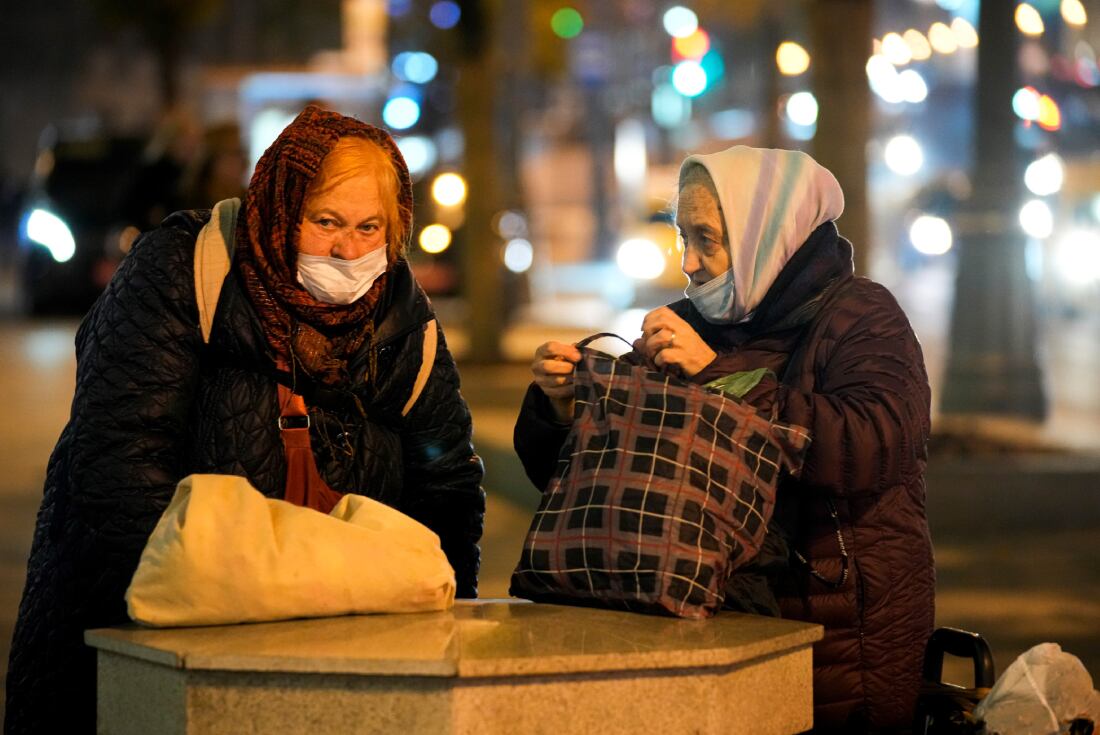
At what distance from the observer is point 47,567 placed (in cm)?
391

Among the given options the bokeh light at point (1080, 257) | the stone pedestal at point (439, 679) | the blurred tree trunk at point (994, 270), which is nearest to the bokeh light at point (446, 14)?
the blurred tree trunk at point (994, 270)

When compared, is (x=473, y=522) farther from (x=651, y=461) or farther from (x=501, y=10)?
(x=501, y=10)

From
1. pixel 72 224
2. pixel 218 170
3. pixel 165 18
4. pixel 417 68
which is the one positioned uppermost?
pixel 165 18

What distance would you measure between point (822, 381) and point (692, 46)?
1720 centimetres

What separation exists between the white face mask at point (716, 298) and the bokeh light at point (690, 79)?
16614mm

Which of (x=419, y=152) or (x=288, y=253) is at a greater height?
(x=419, y=152)

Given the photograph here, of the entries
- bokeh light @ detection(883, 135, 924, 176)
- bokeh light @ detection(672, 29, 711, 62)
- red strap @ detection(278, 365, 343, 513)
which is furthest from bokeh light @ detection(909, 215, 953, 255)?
red strap @ detection(278, 365, 343, 513)

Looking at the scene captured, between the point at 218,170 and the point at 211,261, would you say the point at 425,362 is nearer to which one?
the point at 211,261

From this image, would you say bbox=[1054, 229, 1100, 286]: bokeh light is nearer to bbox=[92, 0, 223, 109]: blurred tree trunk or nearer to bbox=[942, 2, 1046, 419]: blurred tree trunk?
bbox=[942, 2, 1046, 419]: blurred tree trunk

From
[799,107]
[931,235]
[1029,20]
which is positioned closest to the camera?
[1029,20]

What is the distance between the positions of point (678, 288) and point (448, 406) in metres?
21.3

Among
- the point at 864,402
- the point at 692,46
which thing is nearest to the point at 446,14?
the point at 692,46

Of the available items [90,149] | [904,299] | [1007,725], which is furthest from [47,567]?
[904,299]

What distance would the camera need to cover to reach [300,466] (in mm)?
3965
